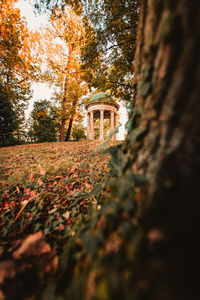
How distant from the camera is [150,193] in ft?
2.20

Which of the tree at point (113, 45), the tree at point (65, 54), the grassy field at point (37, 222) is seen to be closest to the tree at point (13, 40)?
the tree at point (65, 54)

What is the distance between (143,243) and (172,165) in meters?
0.38

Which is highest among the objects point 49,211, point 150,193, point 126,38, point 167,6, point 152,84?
point 126,38

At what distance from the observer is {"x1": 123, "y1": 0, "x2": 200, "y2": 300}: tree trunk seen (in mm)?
474

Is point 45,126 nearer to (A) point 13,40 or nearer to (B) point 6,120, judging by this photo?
(B) point 6,120

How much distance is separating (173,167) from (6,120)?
19415mm

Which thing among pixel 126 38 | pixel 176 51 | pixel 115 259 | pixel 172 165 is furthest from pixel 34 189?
pixel 126 38

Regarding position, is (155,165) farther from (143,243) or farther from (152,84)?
(152,84)

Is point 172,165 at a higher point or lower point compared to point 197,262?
higher

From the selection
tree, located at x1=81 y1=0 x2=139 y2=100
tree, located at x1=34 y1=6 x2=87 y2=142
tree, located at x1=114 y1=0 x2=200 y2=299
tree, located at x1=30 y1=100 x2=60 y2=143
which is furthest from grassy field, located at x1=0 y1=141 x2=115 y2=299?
tree, located at x1=30 y1=100 x2=60 y2=143

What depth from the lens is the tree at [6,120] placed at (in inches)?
583

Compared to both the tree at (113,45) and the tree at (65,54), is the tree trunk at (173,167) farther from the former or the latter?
the tree at (65,54)

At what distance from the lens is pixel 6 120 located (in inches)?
606

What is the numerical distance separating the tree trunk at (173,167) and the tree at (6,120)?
60.8ft
